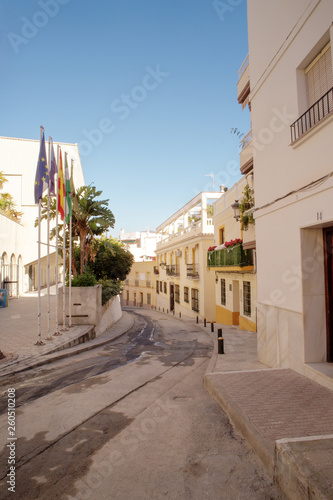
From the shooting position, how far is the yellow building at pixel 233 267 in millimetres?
13836

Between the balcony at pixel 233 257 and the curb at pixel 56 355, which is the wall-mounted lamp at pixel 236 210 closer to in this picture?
the balcony at pixel 233 257

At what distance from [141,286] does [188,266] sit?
19.4 meters

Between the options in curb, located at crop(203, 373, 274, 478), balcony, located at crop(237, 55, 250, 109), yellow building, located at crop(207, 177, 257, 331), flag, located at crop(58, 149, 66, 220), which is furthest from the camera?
yellow building, located at crop(207, 177, 257, 331)

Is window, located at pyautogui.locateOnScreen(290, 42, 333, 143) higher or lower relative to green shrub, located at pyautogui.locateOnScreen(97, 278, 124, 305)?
higher

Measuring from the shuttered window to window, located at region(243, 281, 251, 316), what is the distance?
9509mm

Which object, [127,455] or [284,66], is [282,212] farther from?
[127,455]

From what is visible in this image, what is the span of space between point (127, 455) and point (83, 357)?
6.15 m

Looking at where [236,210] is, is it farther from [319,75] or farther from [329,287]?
[329,287]

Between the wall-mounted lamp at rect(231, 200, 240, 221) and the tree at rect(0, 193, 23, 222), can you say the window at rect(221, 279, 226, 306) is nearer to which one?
the wall-mounted lamp at rect(231, 200, 240, 221)

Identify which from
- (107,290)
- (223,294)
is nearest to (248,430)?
(107,290)

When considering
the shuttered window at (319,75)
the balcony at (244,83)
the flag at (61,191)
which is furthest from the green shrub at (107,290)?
the shuttered window at (319,75)

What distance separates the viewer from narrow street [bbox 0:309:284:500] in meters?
3.15

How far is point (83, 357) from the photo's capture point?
31.1 feet

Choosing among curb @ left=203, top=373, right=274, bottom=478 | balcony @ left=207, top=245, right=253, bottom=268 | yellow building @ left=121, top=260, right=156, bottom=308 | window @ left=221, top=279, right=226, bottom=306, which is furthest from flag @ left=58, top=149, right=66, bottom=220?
yellow building @ left=121, top=260, right=156, bottom=308
